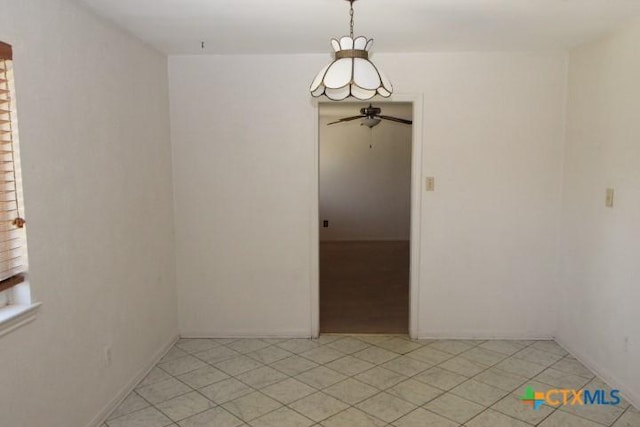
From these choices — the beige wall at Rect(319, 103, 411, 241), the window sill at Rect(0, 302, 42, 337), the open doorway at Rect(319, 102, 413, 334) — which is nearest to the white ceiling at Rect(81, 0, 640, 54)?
the window sill at Rect(0, 302, 42, 337)

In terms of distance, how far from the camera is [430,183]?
11.8ft

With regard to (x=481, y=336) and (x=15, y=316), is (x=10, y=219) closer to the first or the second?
(x=15, y=316)

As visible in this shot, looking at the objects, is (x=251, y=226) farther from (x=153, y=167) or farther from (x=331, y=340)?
(x=331, y=340)

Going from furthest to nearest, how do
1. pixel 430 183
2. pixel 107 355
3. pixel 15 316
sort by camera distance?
pixel 430 183, pixel 107 355, pixel 15 316

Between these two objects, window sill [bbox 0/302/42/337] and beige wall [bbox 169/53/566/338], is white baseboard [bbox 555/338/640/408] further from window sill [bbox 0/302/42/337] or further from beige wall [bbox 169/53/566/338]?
window sill [bbox 0/302/42/337]

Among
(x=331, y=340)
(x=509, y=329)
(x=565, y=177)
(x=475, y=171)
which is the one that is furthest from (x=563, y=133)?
(x=331, y=340)

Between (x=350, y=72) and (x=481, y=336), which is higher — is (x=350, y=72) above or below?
above

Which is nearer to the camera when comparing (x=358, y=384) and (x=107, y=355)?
(x=107, y=355)

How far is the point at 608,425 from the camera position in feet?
8.10

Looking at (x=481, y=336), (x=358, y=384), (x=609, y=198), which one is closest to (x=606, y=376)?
(x=481, y=336)

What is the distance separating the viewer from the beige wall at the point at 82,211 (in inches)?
76.9

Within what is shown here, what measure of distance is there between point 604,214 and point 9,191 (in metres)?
3.39

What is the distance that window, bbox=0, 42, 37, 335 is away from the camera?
1841 mm

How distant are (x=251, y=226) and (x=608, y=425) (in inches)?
107
